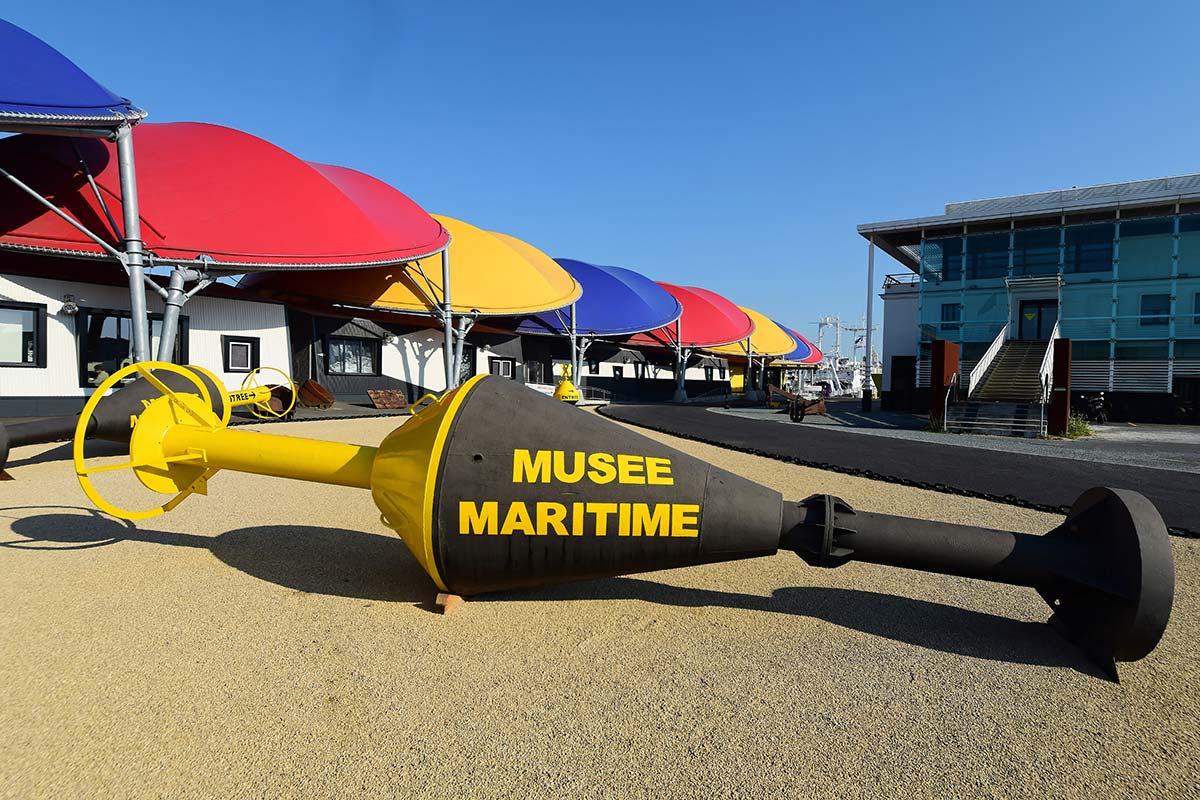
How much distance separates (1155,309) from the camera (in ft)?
87.8

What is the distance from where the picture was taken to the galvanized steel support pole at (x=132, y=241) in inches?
645

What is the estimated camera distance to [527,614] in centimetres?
404

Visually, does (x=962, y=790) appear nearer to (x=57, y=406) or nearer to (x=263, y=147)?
(x=57, y=406)

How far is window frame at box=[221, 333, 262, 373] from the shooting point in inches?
859

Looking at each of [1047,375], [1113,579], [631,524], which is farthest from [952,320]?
[631,524]

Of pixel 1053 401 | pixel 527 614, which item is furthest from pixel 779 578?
pixel 1053 401

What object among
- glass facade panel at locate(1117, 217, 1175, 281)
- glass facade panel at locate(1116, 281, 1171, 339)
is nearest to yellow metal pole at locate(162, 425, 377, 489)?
glass facade panel at locate(1116, 281, 1171, 339)

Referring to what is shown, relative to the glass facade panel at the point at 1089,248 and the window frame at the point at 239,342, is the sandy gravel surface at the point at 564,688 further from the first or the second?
the glass facade panel at the point at 1089,248

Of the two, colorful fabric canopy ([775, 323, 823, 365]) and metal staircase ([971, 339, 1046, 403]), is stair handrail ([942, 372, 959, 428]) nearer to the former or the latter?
metal staircase ([971, 339, 1046, 403])

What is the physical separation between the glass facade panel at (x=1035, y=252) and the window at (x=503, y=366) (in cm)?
2658

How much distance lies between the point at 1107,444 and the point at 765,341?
45159mm

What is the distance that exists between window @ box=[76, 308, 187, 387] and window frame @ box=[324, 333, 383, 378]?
304 inches

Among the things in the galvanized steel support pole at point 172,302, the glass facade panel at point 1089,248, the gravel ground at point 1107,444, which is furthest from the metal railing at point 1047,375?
the galvanized steel support pole at point 172,302

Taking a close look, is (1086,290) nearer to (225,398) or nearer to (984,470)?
(984,470)
